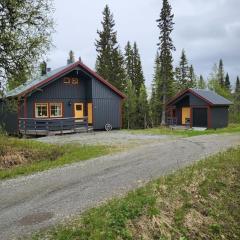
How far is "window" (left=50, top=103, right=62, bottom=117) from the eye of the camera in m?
31.6

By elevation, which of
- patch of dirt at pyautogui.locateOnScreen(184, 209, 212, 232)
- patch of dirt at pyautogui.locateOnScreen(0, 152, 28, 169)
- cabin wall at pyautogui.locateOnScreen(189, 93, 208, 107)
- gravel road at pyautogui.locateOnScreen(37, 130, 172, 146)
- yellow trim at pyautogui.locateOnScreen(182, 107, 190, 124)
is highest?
cabin wall at pyautogui.locateOnScreen(189, 93, 208, 107)

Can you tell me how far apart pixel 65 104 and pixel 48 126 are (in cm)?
450

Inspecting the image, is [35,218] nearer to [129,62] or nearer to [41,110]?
[41,110]

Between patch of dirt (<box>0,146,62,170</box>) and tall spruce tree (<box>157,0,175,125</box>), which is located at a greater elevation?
tall spruce tree (<box>157,0,175,125</box>)

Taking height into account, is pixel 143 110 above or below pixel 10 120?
above

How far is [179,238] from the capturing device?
27.1ft

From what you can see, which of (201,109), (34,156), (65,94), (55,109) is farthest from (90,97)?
(34,156)

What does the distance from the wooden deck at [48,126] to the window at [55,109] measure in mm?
1970

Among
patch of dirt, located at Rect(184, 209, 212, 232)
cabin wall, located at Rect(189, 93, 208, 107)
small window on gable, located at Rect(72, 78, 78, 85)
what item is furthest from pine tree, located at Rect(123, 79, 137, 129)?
patch of dirt, located at Rect(184, 209, 212, 232)

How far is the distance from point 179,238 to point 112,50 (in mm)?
47269

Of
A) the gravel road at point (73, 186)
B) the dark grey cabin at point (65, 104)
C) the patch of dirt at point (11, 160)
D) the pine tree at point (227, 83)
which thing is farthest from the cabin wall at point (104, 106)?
the pine tree at point (227, 83)

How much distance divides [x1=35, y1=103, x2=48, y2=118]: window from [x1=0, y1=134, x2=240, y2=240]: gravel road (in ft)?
52.4

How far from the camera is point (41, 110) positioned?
30938 mm

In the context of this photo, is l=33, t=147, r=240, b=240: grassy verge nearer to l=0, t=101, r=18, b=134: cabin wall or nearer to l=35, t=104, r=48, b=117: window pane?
l=35, t=104, r=48, b=117: window pane
